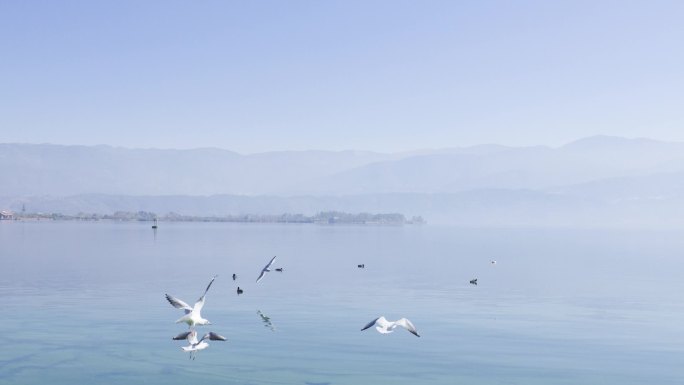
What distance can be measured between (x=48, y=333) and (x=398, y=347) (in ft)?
56.2

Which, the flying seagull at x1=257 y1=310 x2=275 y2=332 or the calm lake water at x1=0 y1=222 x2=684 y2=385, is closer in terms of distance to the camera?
the calm lake water at x1=0 y1=222 x2=684 y2=385

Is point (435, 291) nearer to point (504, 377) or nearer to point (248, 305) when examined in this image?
point (248, 305)

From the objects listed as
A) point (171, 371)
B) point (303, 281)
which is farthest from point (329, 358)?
point (303, 281)

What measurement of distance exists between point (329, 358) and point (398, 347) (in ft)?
14.8

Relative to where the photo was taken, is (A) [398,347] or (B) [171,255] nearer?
(A) [398,347]

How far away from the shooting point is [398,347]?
35.6 m

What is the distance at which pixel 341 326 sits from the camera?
133ft

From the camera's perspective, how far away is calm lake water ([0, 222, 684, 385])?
30203 mm

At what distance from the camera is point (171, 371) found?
29766mm

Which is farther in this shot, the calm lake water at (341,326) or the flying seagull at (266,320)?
the flying seagull at (266,320)

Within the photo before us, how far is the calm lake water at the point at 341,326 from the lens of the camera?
99.1 feet

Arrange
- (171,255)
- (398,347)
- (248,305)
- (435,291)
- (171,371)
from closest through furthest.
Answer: (171,371) → (398,347) → (248,305) → (435,291) → (171,255)

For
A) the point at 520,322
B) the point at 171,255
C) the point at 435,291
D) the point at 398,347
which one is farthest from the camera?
the point at 171,255

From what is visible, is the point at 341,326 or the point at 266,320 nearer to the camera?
the point at 341,326
